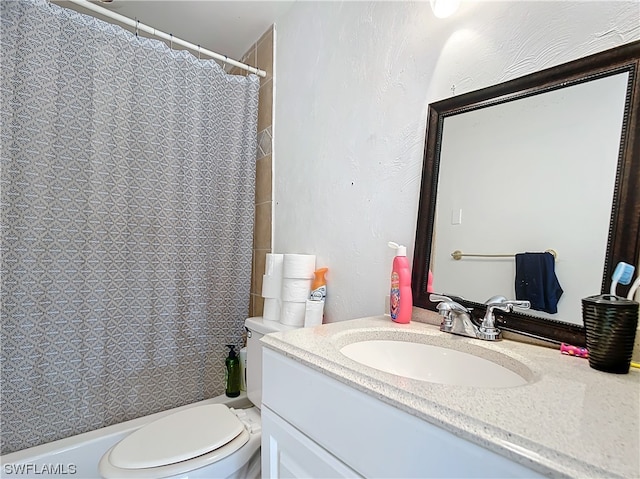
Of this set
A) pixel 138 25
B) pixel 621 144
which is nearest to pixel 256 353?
pixel 621 144

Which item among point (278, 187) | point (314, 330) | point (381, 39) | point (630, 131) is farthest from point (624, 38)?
point (278, 187)

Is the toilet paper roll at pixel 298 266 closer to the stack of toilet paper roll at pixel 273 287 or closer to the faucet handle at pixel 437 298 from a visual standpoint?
the stack of toilet paper roll at pixel 273 287

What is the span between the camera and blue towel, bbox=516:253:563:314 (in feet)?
2.49

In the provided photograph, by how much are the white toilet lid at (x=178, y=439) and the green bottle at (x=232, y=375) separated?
0.35 m

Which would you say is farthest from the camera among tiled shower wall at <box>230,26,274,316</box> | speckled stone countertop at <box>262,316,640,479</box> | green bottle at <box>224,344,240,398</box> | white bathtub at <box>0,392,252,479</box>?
tiled shower wall at <box>230,26,274,316</box>

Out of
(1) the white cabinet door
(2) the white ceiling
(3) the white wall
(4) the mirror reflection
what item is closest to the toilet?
(1) the white cabinet door

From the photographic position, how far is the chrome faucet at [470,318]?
2.61 ft

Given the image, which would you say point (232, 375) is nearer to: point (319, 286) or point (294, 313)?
point (294, 313)

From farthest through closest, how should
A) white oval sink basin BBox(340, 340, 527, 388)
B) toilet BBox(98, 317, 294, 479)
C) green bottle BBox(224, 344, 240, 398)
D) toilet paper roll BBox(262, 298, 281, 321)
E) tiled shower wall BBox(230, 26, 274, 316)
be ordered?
tiled shower wall BBox(230, 26, 274, 316) → green bottle BBox(224, 344, 240, 398) → toilet paper roll BBox(262, 298, 281, 321) → toilet BBox(98, 317, 294, 479) → white oval sink basin BBox(340, 340, 527, 388)

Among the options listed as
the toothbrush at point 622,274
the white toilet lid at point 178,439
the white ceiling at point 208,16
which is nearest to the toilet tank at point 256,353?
A: the white toilet lid at point 178,439

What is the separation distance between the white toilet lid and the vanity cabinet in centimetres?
37

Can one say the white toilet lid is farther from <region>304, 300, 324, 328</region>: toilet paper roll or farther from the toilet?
<region>304, 300, 324, 328</region>: toilet paper roll

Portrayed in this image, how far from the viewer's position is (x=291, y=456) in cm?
72

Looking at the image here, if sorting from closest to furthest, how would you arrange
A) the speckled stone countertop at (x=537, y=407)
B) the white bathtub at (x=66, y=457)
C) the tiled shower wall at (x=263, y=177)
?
1. the speckled stone countertop at (x=537, y=407)
2. the white bathtub at (x=66, y=457)
3. the tiled shower wall at (x=263, y=177)
